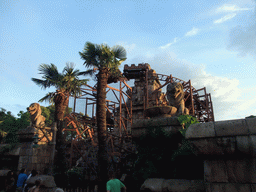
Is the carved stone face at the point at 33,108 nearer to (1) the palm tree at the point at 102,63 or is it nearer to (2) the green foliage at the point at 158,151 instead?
(1) the palm tree at the point at 102,63

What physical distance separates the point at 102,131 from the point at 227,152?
7501mm

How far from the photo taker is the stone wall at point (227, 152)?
331cm

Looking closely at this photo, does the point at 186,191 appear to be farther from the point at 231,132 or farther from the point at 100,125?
the point at 100,125

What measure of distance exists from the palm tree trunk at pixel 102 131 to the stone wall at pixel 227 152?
246 inches

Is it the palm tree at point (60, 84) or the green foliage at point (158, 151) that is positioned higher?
the palm tree at point (60, 84)

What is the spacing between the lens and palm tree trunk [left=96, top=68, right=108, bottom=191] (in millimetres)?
9156

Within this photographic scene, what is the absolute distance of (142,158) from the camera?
6.20m

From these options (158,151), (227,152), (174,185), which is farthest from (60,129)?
(227,152)

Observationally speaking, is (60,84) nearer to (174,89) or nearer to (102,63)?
(102,63)

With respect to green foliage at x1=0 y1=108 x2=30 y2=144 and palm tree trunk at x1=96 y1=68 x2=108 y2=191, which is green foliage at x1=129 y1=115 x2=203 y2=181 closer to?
palm tree trunk at x1=96 y1=68 x2=108 y2=191

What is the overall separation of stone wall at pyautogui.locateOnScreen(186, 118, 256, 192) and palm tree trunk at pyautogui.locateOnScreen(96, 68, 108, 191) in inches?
246

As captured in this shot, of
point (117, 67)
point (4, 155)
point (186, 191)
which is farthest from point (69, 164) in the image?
point (186, 191)

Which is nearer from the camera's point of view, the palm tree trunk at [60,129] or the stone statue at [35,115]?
the palm tree trunk at [60,129]

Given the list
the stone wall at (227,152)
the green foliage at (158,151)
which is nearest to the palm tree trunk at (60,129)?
the green foliage at (158,151)
